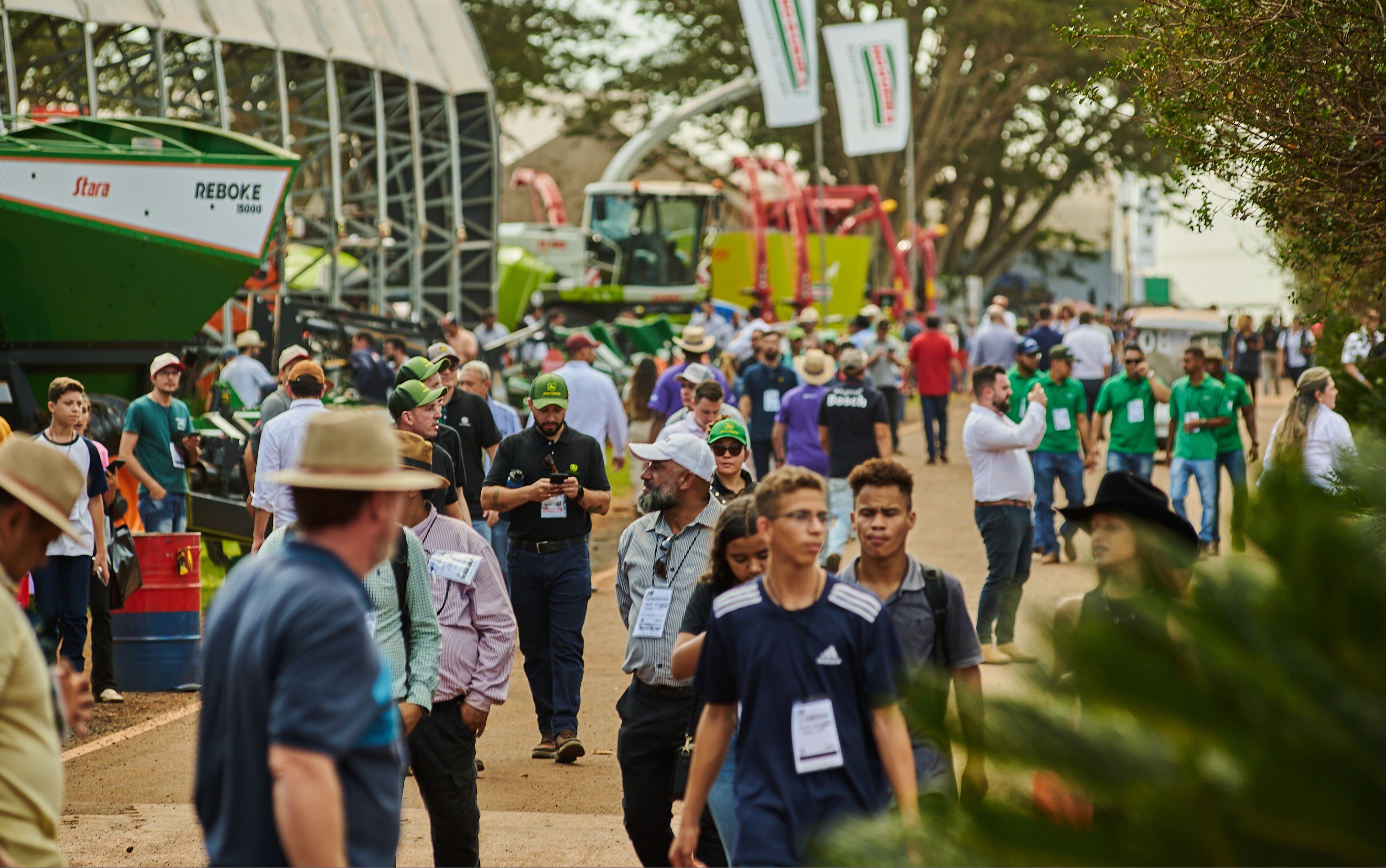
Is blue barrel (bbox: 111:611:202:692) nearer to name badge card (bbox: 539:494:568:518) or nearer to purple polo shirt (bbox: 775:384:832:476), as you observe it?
name badge card (bbox: 539:494:568:518)

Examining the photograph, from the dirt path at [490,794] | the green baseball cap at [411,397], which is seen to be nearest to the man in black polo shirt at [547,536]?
the dirt path at [490,794]

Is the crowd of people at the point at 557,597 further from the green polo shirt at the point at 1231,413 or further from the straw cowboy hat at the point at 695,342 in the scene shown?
the straw cowboy hat at the point at 695,342

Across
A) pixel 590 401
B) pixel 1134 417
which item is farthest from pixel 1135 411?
pixel 590 401

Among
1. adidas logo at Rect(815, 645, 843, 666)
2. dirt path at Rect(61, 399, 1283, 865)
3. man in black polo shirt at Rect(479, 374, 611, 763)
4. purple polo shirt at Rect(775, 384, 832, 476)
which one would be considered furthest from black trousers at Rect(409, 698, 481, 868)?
purple polo shirt at Rect(775, 384, 832, 476)

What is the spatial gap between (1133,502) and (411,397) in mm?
3585

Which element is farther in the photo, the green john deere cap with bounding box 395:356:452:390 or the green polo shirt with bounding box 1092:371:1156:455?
the green polo shirt with bounding box 1092:371:1156:455

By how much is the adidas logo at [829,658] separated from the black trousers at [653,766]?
1494mm

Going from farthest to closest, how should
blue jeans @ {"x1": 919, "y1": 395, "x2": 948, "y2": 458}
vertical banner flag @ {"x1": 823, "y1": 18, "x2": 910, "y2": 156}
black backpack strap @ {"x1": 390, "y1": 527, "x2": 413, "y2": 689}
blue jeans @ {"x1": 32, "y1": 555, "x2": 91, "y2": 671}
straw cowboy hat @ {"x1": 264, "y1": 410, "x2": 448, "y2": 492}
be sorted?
vertical banner flag @ {"x1": 823, "y1": 18, "x2": 910, "y2": 156}, blue jeans @ {"x1": 919, "y1": 395, "x2": 948, "y2": 458}, blue jeans @ {"x1": 32, "y1": 555, "x2": 91, "y2": 671}, black backpack strap @ {"x1": 390, "y1": 527, "x2": 413, "y2": 689}, straw cowboy hat @ {"x1": 264, "y1": 410, "x2": 448, "y2": 492}

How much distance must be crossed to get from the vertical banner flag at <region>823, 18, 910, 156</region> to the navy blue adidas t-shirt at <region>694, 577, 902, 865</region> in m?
26.0

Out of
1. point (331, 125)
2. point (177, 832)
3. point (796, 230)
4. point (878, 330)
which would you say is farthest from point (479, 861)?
point (796, 230)

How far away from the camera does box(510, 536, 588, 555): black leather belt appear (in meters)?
7.96

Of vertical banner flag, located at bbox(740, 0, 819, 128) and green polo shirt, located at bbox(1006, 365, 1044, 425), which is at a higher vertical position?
vertical banner flag, located at bbox(740, 0, 819, 128)

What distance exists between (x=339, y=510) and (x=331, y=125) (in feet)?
71.8

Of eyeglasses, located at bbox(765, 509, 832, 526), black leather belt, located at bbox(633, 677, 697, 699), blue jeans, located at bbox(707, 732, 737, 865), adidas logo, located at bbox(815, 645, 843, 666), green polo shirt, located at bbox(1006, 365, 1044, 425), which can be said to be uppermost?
green polo shirt, located at bbox(1006, 365, 1044, 425)
